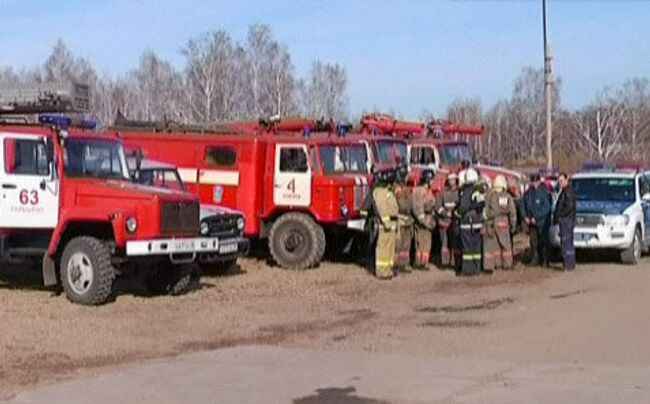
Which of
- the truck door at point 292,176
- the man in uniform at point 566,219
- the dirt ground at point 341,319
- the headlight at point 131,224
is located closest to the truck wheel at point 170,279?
the dirt ground at point 341,319

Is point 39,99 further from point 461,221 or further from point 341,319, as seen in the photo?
point 461,221

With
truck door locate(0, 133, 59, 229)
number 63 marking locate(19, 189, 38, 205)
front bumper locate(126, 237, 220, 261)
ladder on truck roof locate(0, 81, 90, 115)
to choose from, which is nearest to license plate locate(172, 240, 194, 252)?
front bumper locate(126, 237, 220, 261)

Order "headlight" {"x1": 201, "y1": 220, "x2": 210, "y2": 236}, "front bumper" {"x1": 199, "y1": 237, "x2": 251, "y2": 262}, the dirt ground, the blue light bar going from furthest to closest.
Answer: "headlight" {"x1": 201, "y1": 220, "x2": 210, "y2": 236} → "front bumper" {"x1": 199, "y1": 237, "x2": 251, "y2": 262} → the blue light bar → the dirt ground

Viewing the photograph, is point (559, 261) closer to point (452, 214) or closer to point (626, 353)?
point (452, 214)

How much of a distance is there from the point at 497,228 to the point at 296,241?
3.67 metres

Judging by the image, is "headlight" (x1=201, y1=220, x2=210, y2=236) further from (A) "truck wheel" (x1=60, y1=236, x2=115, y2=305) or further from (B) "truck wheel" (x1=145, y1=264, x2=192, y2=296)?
(A) "truck wheel" (x1=60, y1=236, x2=115, y2=305)

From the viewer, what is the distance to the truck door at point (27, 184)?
53.2 ft

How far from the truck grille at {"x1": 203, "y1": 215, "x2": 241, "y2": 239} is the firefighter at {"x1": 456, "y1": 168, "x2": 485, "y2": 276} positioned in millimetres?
4047

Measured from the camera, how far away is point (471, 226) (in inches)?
786

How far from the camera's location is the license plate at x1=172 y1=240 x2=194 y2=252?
1608 cm

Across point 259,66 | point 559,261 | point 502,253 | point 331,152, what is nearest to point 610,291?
point 502,253

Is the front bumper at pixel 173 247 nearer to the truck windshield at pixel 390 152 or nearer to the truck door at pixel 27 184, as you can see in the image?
the truck door at pixel 27 184

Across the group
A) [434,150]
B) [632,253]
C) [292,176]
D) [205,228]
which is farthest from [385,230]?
[434,150]

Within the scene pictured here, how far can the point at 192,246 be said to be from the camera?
1639 centimetres
